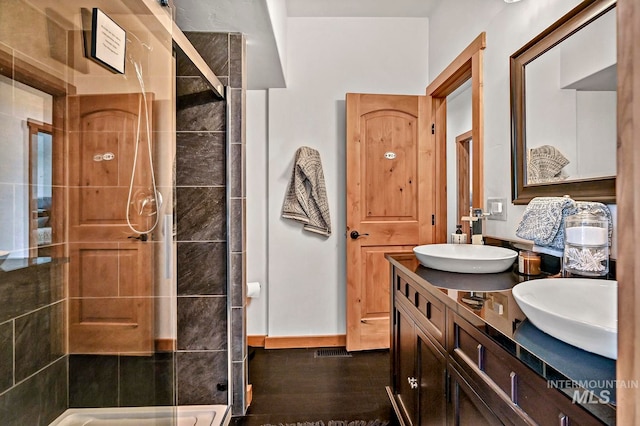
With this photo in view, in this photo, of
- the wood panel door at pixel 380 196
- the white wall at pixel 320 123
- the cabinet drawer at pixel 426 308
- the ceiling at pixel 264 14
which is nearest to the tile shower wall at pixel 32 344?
the cabinet drawer at pixel 426 308

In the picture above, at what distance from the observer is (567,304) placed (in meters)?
0.87

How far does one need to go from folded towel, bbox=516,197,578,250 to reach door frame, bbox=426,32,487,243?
0.62m

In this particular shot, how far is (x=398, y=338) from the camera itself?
5.64 ft

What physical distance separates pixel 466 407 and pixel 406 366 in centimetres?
63

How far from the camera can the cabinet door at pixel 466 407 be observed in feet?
2.82

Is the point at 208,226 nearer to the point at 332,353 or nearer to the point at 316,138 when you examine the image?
the point at 316,138

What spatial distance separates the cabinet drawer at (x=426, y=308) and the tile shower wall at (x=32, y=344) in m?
1.29

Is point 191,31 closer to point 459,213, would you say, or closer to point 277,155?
point 277,155

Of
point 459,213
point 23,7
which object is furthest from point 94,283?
point 459,213

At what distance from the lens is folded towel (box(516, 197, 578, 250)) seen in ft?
4.09

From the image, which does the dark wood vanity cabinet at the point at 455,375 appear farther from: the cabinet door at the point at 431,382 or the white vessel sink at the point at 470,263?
the white vessel sink at the point at 470,263

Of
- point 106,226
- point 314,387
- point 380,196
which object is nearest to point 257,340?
point 314,387

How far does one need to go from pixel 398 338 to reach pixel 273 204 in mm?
1517

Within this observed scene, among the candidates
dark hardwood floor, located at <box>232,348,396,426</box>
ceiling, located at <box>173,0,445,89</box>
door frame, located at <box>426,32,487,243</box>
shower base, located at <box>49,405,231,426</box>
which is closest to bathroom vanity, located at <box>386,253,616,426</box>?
dark hardwood floor, located at <box>232,348,396,426</box>
